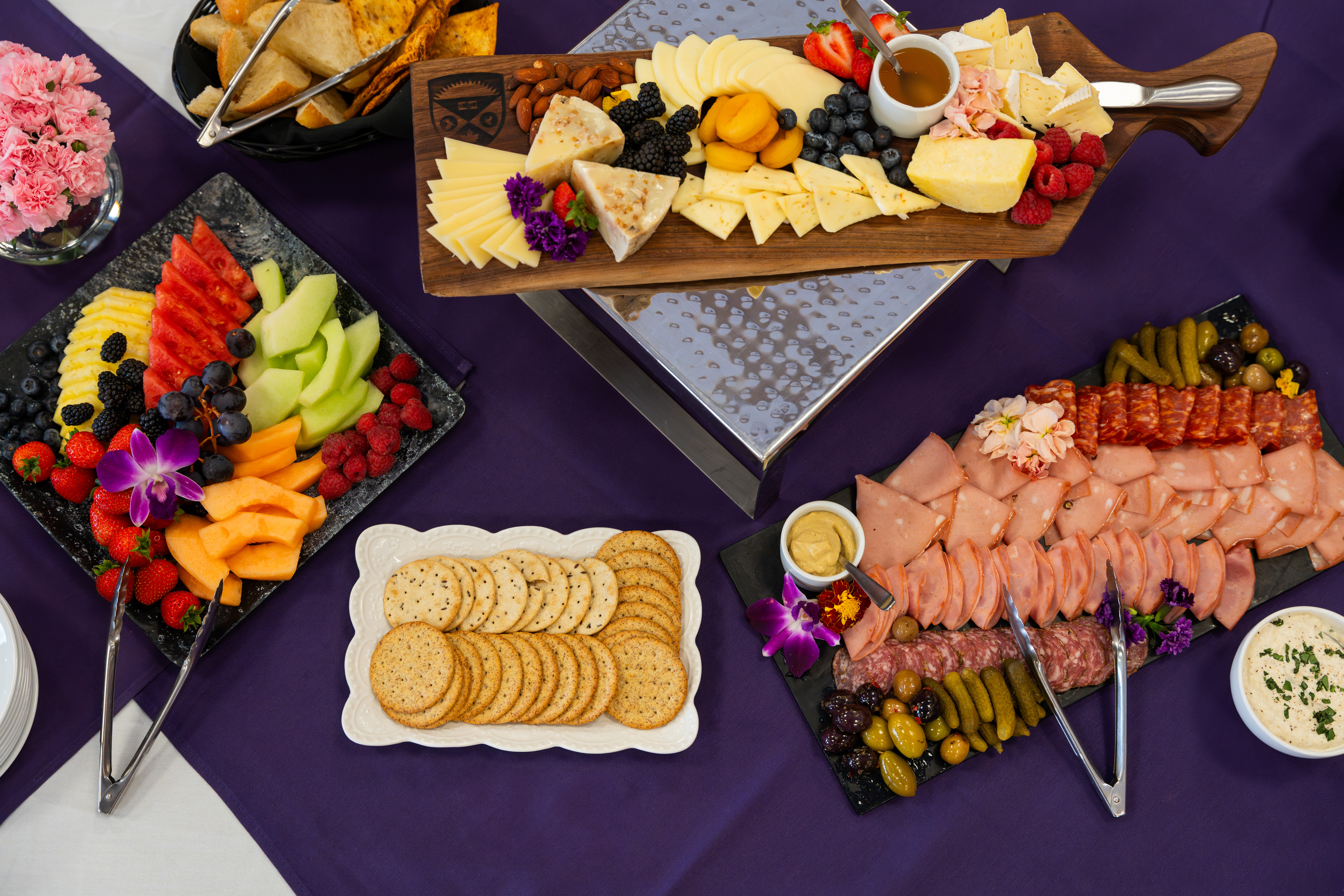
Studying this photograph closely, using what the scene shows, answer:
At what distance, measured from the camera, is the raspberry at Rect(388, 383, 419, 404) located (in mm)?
2193

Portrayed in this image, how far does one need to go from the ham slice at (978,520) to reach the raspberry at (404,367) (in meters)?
1.37

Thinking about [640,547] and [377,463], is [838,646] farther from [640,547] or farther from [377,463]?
[377,463]

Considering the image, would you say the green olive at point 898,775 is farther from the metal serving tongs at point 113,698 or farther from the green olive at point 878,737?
the metal serving tongs at point 113,698

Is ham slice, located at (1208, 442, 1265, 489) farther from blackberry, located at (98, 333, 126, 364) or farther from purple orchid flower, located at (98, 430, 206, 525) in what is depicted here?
blackberry, located at (98, 333, 126, 364)

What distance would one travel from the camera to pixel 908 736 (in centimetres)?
198

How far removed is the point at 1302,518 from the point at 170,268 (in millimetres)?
2823

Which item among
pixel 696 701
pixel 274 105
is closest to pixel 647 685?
pixel 696 701

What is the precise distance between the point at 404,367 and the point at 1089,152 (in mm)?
1673

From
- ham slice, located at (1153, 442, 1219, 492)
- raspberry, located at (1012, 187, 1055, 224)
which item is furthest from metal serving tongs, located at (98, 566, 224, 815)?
ham slice, located at (1153, 442, 1219, 492)

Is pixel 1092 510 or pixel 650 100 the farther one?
pixel 1092 510

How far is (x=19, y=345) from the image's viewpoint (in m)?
2.23

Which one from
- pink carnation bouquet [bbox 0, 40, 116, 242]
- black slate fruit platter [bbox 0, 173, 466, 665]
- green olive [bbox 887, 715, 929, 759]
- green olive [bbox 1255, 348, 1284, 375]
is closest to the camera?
pink carnation bouquet [bbox 0, 40, 116, 242]

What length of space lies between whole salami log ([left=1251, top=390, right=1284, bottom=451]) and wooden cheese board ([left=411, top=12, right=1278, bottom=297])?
0.65 m

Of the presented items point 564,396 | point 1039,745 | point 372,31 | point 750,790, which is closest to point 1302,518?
point 1039,745
